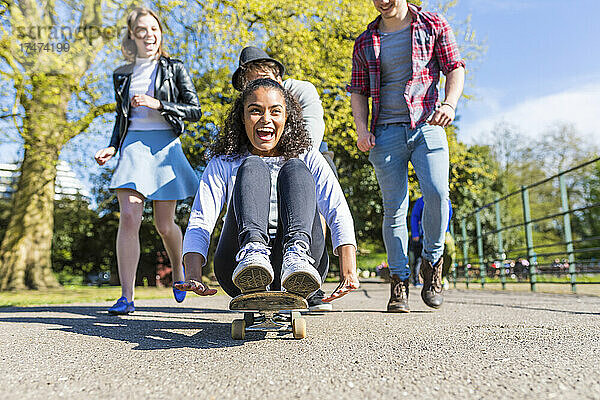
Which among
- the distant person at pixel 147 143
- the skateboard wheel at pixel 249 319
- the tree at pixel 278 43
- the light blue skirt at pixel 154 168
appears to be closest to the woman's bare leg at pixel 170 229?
the distant person at pixel 147 143

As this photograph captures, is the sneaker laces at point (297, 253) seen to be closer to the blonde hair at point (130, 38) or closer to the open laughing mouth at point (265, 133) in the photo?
the open laughing mouth at point (265, 133)

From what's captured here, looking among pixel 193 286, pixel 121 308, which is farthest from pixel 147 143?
pixel 193 286

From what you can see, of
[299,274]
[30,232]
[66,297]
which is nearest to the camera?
[299,274]

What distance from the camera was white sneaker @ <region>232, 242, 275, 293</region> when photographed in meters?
1.83

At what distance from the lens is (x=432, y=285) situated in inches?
126

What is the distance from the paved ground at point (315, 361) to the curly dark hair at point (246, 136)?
873 millimetres

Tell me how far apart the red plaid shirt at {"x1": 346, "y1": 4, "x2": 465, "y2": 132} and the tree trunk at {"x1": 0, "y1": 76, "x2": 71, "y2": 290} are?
325 inches

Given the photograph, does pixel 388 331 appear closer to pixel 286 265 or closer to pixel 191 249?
pixel 286 265

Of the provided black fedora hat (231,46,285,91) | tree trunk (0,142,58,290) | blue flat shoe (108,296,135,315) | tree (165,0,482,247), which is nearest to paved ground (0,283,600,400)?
blue flat shoe (108,296,135,315)

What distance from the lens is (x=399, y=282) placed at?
335 cm

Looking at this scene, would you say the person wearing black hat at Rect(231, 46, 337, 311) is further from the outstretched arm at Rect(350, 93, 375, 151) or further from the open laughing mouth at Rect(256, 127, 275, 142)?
the open laughing mouth at Rect(256, 127, 275, 142)

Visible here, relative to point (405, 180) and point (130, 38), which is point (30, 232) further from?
point (405, 180)

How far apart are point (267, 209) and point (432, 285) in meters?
1.53

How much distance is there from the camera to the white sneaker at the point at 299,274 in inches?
71.9
